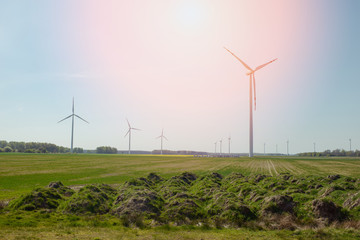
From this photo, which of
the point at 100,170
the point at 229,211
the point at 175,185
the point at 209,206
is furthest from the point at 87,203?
the point at 100,170

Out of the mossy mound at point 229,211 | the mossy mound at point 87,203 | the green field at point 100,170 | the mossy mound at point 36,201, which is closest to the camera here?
the mossy mound at point 229,211

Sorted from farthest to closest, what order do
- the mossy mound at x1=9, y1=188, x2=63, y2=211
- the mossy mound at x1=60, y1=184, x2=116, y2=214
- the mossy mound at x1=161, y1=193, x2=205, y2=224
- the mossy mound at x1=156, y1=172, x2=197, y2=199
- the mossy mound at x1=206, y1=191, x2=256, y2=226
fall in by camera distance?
the mossy mound at x1=156, y1=172, x2=197, y2=199, the mossy mound at x1=9, y1=188, x2=63, y2=211, the mossy mound at x1=60, y1=184, x2=116, y2=214, the mossy mound at x1=161, y1=193, x2=205, y2=224, the mossy mound at x1=206, y1=191, x2=256, y2=226

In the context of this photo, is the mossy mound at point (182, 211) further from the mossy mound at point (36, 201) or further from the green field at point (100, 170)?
the green field at point (100, 170)

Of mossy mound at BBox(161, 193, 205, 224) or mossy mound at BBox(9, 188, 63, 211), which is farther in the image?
mossy mound at BBox(9, 188, 63, 211)

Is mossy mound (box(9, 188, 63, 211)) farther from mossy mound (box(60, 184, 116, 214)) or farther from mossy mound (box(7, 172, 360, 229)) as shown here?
mossy mound (box(60, 184, 116, 214))

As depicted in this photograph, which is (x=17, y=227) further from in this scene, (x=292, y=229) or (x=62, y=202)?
(x=292, y=229)

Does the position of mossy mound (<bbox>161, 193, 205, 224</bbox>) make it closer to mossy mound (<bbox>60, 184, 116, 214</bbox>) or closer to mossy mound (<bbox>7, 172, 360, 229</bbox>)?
mossy mound (<bbox>7, 172, 360, 229</bbox>)

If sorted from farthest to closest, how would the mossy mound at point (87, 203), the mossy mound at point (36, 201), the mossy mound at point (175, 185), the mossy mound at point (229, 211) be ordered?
the mossy mound at point (175, 185)
the mossy mound at point (36, 201)
the mossy mound at point (87, 203)
the mossy mound at point (229, 211)

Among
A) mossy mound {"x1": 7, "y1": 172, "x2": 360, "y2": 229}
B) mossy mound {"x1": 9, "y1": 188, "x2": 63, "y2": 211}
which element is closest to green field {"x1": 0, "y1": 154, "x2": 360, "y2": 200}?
mossy mound {"x1": 9, "y1": 188, "x2": 63, "y2": 211}

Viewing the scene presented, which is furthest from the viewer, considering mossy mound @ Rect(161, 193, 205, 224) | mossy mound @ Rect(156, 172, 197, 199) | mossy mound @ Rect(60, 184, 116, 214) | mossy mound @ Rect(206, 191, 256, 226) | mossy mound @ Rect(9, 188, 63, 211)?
mossy mound @ Rect(156, 172, 197, 199)

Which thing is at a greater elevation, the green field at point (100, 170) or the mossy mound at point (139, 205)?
the mossy mound at point (139, 205)

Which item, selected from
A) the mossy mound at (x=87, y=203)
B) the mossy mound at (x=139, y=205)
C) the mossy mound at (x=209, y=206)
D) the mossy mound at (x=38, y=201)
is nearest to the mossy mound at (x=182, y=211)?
the mossy mound at (x=209, y=206)

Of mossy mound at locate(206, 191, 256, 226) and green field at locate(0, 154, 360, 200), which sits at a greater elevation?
mossy mound at locate(206, 191, 256, 226)

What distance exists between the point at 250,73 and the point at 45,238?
13465 centimetres
